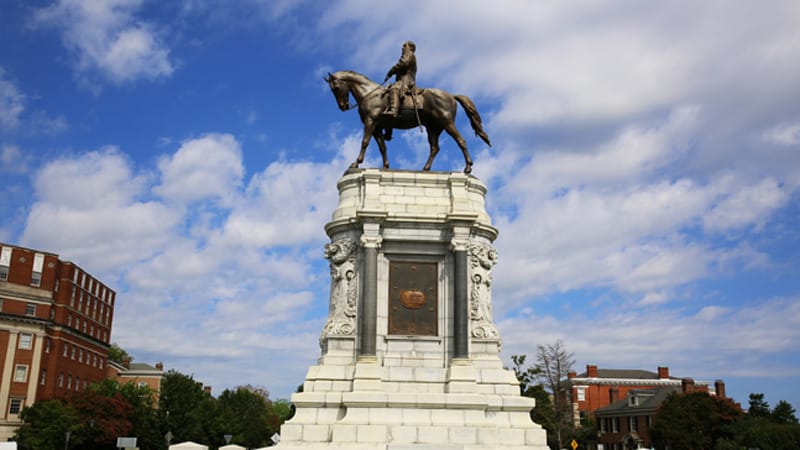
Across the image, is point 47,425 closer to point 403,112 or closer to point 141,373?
point 403,112

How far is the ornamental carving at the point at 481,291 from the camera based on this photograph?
21266mm

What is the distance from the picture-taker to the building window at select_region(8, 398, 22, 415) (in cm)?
6111

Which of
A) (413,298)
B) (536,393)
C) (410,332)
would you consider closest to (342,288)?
(413,298)

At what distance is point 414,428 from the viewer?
19.3 metres

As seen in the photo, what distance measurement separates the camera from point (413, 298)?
21391mm

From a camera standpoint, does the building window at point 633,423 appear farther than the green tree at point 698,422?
Yes

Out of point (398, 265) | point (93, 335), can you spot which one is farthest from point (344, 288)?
point (93, 335)

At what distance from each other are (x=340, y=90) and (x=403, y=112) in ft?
7.59

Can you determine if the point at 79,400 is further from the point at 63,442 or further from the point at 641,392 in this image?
the point at 641,392

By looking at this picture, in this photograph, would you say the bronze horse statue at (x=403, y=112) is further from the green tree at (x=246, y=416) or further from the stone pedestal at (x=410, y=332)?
the green tree at (x=246, y=416)

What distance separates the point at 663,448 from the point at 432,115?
176 ft

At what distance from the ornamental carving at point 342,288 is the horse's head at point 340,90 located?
5129 millimetres

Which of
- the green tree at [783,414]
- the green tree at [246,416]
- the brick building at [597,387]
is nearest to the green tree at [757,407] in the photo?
the green tree at [783,414]

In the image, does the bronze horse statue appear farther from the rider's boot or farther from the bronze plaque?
the bronze plaque
